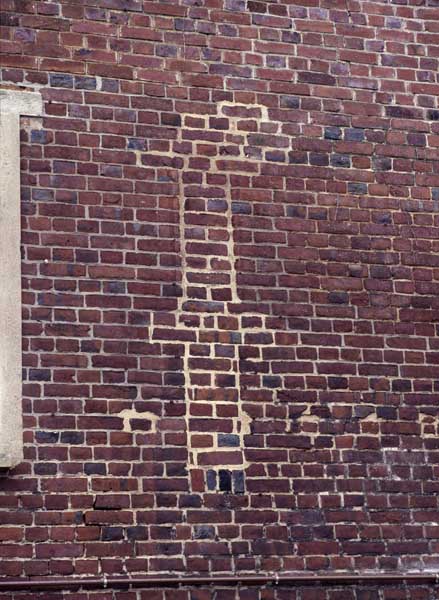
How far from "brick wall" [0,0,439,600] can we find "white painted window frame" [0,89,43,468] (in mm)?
75

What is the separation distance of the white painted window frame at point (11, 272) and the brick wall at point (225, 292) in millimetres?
75

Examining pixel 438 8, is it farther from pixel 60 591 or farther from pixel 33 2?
pixel 60 591

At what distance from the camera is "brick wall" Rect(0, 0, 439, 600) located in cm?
723

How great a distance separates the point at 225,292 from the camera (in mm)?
7660

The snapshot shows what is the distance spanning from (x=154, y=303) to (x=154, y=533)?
4.20 ft

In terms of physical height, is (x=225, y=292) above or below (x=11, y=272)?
below

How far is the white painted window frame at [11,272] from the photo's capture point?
23.3ft

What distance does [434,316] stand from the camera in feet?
26.2

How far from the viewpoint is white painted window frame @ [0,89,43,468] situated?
7.10 m

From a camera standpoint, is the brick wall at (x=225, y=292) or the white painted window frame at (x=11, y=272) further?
the brick wall at (x=225, y=292)

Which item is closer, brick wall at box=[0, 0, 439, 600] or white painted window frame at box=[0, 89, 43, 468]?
white painted window frame at box=[0, 89, 43, 468]

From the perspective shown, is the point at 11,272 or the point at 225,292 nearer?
the point at 11,272

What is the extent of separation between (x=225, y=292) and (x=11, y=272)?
Result: 1217 mm

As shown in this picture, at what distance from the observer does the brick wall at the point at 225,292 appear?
723 centimetres
